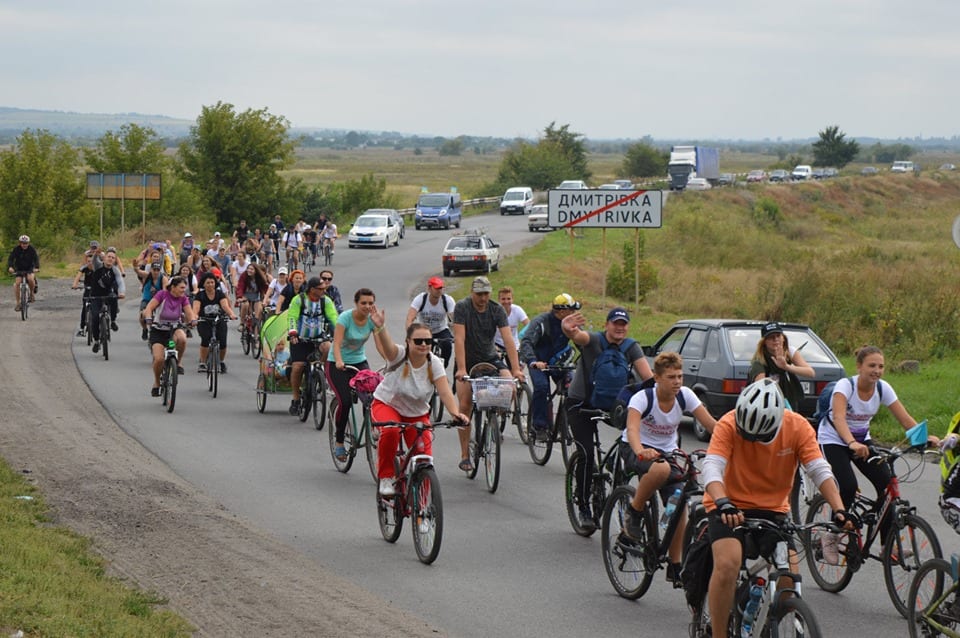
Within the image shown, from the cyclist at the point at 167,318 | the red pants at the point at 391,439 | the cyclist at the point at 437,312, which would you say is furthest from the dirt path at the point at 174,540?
the cyclist at the point at 437,312

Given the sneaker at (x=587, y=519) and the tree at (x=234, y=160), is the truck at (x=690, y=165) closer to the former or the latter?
the tree at (x=234, y=160)

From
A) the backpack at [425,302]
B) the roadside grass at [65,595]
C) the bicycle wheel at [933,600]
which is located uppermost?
the backpack at [425,302]

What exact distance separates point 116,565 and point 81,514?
1878mm

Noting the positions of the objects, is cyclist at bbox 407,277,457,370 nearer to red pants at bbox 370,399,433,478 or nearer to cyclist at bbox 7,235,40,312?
red pants at bbox 370,399,433,478

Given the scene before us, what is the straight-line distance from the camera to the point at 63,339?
1065 inches

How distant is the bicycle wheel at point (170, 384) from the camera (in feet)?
58.6

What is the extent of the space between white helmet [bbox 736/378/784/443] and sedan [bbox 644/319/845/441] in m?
9.40

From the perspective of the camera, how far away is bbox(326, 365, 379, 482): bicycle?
1334 cm

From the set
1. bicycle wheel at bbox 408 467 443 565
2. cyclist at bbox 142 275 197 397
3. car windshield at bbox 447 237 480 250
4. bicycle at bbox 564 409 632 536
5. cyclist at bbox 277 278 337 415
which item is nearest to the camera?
bicycle wheel at bbox 408 467 443 565

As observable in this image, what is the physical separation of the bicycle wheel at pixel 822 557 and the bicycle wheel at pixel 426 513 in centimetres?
267

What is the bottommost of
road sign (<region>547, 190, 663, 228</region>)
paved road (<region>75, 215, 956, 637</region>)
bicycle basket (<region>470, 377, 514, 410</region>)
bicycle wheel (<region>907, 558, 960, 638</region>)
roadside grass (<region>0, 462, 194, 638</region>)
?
paved road (<region>75, 215, 956, 637</region>)

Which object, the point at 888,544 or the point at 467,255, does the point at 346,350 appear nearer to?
the point at 888,544

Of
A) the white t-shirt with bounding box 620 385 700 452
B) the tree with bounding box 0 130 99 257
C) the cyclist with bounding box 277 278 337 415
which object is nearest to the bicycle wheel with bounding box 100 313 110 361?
the cyclist with bounding box 277 278 337 415

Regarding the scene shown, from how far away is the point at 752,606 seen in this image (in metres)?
6.41
